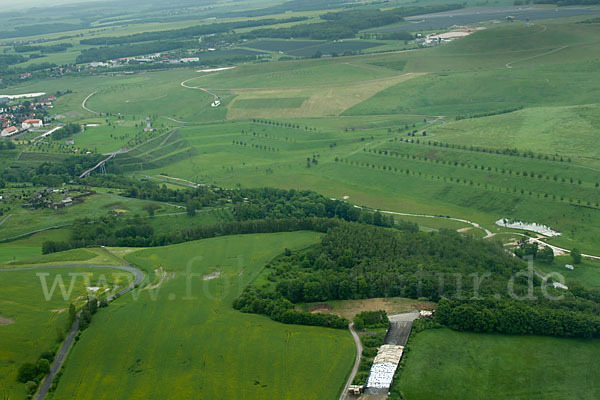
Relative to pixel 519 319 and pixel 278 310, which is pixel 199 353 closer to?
pixel 278 310

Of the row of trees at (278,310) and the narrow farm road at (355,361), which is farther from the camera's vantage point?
the row of trees at (278,310)

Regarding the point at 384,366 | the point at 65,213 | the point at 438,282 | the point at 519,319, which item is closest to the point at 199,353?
the point at 384,366

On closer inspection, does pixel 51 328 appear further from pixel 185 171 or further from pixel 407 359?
pixel 185 171

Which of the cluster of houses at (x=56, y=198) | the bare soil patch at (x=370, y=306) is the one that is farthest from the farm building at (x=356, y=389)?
the cluster of houses at (x=56, y=198)

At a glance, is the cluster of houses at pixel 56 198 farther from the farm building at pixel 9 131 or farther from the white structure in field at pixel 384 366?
the white structure in field at pixel 384 366

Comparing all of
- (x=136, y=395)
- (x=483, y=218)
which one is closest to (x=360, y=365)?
(x=136, y=395)

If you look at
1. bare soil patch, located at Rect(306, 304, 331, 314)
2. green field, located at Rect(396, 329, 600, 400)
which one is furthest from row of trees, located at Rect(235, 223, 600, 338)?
green field, located at Rect(396, 329, 600, 400)

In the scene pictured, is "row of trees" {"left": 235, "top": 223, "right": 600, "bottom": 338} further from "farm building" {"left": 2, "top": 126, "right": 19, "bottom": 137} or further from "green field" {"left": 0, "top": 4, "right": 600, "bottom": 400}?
"farm building" {"left": 2, "top": 126, "right": 19, "bottom": 137}

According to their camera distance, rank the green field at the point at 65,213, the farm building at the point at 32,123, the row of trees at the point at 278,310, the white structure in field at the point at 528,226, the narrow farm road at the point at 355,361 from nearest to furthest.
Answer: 1. the narrow farm road at the point at 355,361
2. the row of trees at the point at 278,310
3. the white structure in field at the point at 528,226
4. the green field at the point at 65,213
5. the farm building at the point at 32,123
